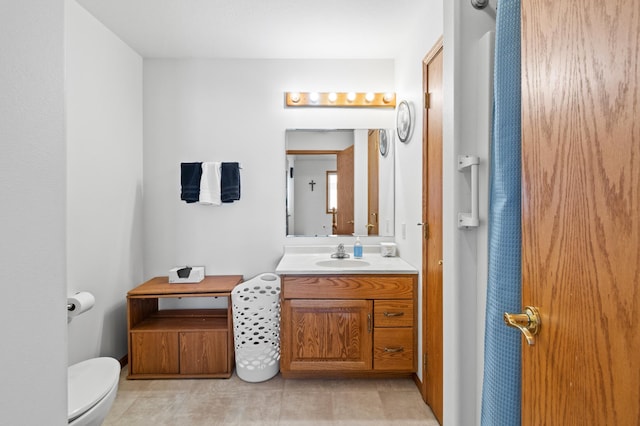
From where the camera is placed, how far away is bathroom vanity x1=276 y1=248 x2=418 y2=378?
91.8 inches

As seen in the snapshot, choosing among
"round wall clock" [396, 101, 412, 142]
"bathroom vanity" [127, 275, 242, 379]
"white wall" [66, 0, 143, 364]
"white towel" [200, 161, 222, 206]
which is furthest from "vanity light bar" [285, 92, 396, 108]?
"bathroom vanity" [127, 275, 242, 379]

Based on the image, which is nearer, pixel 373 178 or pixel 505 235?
pixel 505 235

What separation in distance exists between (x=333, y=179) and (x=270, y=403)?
5.79 ft

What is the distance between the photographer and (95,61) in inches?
92.4

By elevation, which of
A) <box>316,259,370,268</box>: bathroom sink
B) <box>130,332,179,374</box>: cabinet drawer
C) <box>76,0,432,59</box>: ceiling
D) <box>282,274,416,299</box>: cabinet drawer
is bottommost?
<box>130,332,179,374</box>: cabinet drawer

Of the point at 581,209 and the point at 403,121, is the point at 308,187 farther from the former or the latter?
the point at 581,209

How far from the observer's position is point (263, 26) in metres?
2.40

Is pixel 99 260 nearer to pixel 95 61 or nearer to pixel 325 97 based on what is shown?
pixel 95 61

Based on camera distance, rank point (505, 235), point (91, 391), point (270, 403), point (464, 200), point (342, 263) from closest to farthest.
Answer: point (505, 235)
point (464, 200)
point (91, 391)
point (270, 403)
point (342, 263)

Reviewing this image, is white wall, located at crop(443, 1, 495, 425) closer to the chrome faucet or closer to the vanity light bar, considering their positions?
the chrome faucet

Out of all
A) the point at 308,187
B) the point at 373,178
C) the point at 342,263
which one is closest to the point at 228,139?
the point at 308,187

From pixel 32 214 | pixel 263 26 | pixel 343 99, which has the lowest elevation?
pixel 32 214

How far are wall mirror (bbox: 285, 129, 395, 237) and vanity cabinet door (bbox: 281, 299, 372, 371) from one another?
32.7 inches

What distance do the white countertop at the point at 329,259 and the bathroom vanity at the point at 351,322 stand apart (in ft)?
0.06
